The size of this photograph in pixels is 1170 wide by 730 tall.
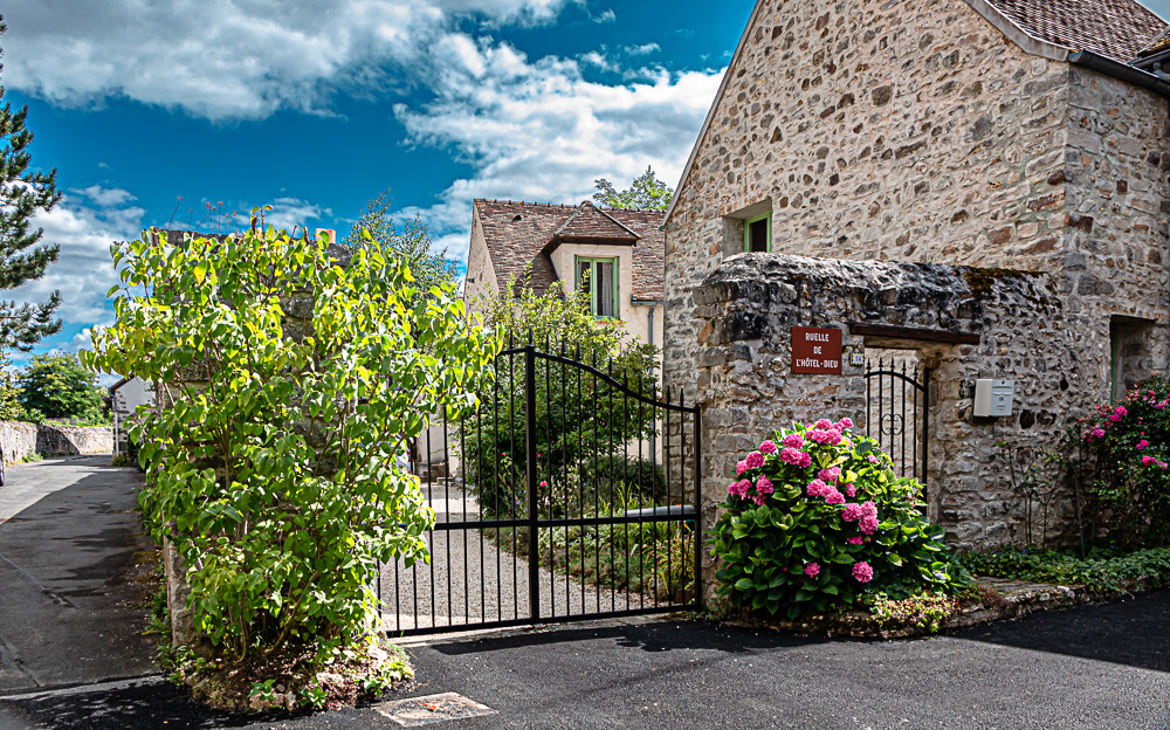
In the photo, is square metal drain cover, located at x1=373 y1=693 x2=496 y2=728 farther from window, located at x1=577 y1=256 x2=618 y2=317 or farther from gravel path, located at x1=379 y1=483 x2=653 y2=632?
window, located at x1=577 y1=256 x2=618 y2=317

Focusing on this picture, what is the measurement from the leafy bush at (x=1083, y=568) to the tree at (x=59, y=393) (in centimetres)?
4844

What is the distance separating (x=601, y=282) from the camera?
59.9ft

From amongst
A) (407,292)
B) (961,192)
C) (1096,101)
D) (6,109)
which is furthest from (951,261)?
(6,109)

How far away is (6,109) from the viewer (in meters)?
18.6

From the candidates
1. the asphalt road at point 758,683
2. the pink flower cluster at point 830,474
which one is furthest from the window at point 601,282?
the asphalt road at point 758,683

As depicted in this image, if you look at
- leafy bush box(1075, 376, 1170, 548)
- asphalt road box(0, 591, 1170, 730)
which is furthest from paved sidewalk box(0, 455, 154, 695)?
leafy bush box(1075, 376, 1170, 548)

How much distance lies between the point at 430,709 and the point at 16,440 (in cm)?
3023

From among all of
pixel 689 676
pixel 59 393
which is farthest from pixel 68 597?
pixel 59 393

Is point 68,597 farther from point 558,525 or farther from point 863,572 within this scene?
point 863,572

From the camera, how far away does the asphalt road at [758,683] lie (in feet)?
13.1

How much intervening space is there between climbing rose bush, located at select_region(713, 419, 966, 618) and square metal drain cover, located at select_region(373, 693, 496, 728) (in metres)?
2.29

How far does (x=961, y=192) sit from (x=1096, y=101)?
4.65ft

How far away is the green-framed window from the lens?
37.9 feet

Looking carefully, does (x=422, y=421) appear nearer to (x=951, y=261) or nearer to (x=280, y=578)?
(x=280, y=578)
